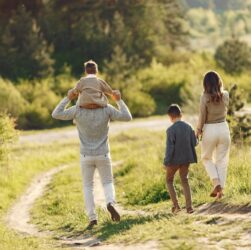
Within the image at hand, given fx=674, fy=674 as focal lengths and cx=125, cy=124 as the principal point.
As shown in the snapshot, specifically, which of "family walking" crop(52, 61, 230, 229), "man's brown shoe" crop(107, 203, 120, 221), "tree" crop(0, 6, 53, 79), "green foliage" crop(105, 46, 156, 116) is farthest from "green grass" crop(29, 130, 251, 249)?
"tree" crop(0, 6, 53, 79)

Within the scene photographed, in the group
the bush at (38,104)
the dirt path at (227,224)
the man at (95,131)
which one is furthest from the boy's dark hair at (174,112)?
the bush at (38,104)

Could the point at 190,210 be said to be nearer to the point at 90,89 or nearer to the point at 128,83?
the point at 90,89

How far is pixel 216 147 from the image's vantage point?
11727mm

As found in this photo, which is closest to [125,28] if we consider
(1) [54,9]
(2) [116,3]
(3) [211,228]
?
(2) [116,3]

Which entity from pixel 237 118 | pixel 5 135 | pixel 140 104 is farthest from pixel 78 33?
pixel 5 135

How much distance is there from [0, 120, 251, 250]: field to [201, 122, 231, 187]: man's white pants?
51 cm

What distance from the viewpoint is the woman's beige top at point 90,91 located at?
11.3 m

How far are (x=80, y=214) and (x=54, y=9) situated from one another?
47.6m

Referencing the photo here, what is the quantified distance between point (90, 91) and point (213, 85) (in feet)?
6.78

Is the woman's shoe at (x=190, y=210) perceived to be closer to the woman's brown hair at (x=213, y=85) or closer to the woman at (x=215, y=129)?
the woman at (x=215, y=129)

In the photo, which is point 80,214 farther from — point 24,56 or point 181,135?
point 24,56

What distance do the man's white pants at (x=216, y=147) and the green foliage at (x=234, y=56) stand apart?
5333cm

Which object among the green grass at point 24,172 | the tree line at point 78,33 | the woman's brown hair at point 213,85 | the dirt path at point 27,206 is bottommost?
the dirt path at point 27,206

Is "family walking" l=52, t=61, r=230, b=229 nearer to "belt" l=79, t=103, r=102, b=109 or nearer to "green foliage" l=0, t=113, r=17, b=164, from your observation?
"belt" l=79, t=103, r=102, b=109
